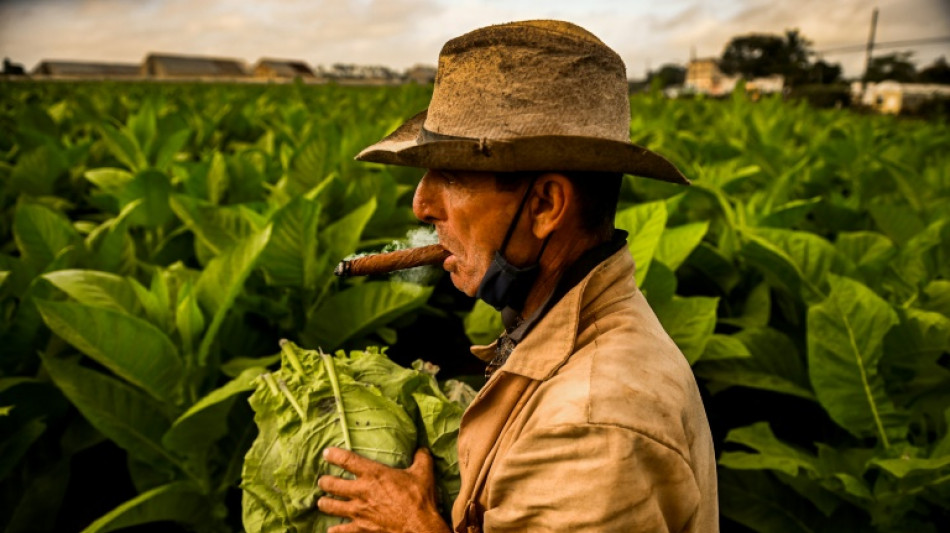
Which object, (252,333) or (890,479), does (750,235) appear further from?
(252,333)

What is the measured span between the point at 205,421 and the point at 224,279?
458mm

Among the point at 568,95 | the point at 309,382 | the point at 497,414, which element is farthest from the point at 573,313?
the point at 309,382

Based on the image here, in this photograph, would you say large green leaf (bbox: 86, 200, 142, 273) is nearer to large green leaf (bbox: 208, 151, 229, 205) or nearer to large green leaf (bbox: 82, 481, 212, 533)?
large green leaf (bbox: 208, 151, 229, 205)

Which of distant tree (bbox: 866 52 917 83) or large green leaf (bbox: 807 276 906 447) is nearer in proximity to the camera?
large green leaf (bbox: 807 276 906 447)

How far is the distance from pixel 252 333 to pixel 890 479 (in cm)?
209

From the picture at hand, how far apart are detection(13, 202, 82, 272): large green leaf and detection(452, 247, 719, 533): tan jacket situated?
2.04 meters

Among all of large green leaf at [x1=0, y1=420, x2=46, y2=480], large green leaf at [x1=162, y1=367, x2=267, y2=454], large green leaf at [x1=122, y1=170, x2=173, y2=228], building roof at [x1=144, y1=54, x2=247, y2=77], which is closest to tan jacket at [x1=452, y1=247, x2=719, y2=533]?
large green leaf at [x1=162, y1=367, x2=267, y2=454]

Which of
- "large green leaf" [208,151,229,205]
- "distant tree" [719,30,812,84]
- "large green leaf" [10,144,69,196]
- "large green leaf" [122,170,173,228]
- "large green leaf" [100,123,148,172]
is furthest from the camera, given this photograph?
"distant tree" [719,30,812,84]

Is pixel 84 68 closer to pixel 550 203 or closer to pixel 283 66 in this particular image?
pixel 283 66

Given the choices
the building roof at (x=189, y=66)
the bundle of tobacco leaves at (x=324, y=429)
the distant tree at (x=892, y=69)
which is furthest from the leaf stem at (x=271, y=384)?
the building roof at (x=189, y=66)

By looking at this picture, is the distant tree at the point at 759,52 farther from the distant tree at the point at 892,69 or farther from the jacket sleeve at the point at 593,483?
the jacket sleeve at the point at 593,483

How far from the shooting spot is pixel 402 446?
4.56 feet

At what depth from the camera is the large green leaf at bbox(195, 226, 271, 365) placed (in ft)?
6.53

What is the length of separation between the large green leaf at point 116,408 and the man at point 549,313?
0.95 m
